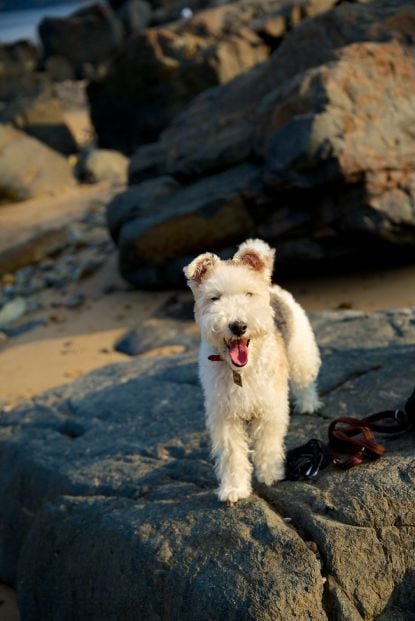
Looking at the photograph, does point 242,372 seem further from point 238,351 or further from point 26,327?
point 26,327

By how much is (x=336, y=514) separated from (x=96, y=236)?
520 inches

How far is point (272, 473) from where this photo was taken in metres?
5.05

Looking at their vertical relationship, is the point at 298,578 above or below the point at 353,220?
above

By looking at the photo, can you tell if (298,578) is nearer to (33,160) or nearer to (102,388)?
(102,388)

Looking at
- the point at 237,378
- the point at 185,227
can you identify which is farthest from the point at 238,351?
the point at 185,227

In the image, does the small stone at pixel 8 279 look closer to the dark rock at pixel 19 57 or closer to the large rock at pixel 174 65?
the large rock at pixel 174 65

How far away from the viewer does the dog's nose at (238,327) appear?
439 centimetres

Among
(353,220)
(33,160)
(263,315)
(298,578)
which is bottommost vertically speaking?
(33,160)

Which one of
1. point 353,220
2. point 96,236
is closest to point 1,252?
point 96,236

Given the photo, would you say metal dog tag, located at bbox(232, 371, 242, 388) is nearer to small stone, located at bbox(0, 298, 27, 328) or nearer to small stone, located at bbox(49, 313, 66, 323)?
small stone, located at bbox(49, 313, 66, 323)

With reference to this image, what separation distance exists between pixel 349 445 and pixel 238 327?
1.32 m

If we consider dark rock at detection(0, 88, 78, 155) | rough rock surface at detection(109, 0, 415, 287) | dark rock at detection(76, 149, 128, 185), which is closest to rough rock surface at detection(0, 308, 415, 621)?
rough rock surface at detection(109, 0, 415, 287)

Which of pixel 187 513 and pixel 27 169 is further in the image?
pixel 27 169

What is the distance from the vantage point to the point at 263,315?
4.52 metres
